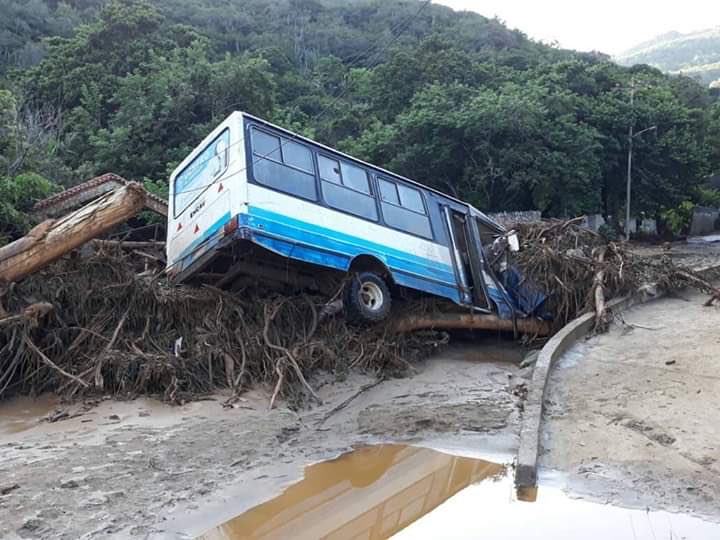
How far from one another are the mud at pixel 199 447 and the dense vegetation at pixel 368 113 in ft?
19.2

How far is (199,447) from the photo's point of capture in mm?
6312

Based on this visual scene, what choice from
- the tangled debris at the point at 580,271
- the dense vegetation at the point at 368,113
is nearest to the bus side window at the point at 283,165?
the tangled debris at the point at 580,271

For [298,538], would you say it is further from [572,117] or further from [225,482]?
[572,117]

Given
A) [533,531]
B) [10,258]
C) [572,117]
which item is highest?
[572,117]

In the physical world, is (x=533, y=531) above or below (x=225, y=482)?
below

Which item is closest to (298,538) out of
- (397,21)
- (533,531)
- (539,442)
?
(533,531)

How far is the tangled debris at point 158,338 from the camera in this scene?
26.8ft

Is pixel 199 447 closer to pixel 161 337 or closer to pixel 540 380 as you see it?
pixel 161 337

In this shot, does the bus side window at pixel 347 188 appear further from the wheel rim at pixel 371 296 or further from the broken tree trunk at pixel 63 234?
the broken tree trunk at pixel 63 234

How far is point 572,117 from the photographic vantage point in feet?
94.9

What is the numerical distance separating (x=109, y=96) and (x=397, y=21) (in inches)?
1523

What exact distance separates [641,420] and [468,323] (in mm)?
4637

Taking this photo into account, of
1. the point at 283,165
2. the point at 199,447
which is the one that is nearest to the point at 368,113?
the point at 283,165

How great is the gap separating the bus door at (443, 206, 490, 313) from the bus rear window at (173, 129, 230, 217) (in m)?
4.05
